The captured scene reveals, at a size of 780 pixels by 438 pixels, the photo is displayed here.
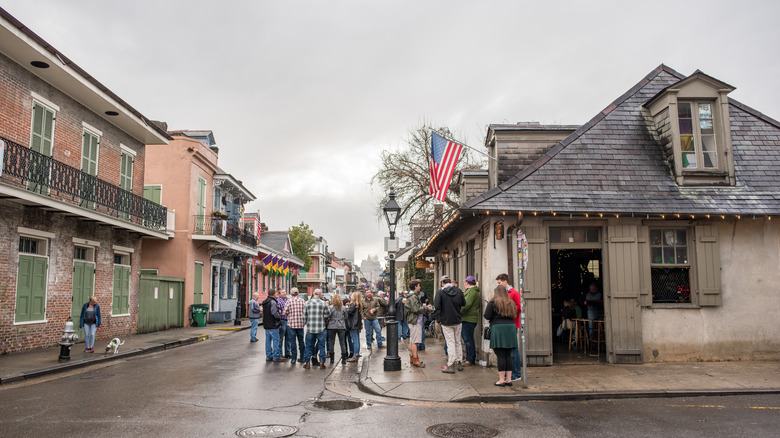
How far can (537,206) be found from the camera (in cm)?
1039

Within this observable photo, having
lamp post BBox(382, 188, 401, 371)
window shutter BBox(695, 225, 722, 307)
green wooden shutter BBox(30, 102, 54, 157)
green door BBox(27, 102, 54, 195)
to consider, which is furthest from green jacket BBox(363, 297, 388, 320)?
green wooden shutter BBox(30, 102, 54, 157)

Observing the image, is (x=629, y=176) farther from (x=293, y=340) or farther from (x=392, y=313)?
(x=293, y=340)

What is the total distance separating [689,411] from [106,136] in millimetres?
17567

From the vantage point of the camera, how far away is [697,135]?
37.4ft

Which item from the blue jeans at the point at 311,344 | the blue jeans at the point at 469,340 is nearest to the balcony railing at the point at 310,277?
the blue jeans at the point at 311,344

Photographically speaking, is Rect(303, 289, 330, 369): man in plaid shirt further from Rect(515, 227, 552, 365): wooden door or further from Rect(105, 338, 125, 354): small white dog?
Rect(105, 338, 125, 354): small white dog

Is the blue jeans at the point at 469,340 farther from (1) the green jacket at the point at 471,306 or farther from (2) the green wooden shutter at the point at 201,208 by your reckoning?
(2) the green wooden shutter at the point at 201,208

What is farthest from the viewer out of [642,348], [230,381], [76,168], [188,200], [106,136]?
[188,200]

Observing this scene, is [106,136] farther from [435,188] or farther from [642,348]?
[642,348]

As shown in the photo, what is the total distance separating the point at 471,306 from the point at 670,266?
3990 mm

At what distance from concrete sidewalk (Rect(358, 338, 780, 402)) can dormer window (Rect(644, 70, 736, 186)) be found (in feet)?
12.1

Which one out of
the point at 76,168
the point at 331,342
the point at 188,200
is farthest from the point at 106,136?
the point at 331,342

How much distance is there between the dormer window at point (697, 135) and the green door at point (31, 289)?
15.4 metres

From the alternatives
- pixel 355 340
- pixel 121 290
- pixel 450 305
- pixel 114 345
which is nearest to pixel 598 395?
pixel 450 305
